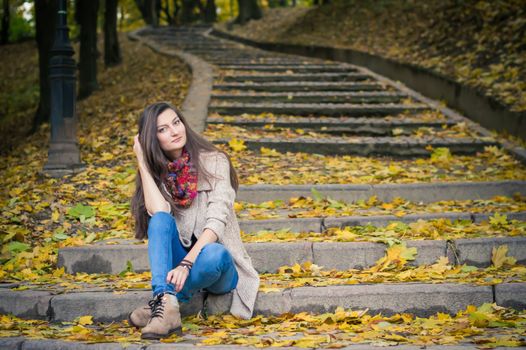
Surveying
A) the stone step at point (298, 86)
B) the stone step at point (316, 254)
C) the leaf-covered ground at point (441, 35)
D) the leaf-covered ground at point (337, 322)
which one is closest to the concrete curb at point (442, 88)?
the leaf-covered ground at point (441, 35)

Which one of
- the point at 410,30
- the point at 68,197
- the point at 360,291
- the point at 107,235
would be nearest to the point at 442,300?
the point at 360,291

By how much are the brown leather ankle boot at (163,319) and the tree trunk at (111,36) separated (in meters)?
13.8

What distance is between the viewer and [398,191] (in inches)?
241

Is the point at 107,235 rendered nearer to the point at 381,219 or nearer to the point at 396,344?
the point at 381,219

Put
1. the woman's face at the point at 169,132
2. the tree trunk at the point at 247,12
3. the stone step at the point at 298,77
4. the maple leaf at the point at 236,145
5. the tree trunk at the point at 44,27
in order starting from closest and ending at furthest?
the woman's face at the point at 169,132
the maple leaf at the point at 236,145
the tree trunk at the point at 44,27
the stone step at the point at 298,77
the tree trunk at the point at 247,12

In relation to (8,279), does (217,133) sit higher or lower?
higher

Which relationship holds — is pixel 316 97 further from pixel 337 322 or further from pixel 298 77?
pixel 337 322

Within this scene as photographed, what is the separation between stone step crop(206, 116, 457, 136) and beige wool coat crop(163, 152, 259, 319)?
480 centimetres

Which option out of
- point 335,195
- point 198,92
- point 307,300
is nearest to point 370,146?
point 335,195

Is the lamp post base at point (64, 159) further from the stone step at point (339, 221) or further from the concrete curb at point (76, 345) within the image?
the concrete curb at point (76, 345)

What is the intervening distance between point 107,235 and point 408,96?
621 cm

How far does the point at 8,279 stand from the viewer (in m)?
4.66

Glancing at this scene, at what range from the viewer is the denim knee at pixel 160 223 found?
378 centimetres

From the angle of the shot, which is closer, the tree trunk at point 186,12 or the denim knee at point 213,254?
the denim knee at point 213,254
